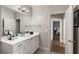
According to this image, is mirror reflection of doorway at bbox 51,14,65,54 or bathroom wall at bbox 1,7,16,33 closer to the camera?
bathroom wall at bbox 1,7,16,33

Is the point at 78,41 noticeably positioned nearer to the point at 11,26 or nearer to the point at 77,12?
the point at 77,12

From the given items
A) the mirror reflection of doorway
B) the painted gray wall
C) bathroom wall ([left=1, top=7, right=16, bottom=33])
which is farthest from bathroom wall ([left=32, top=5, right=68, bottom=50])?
bathroom wall ([left=1, top=7, right=16, bottom=33])

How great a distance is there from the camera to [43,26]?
9.75 ft

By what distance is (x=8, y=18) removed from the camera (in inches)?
76.5

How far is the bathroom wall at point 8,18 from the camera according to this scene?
5.94 feet

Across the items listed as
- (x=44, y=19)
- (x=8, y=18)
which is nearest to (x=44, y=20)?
(x=44, y=19)

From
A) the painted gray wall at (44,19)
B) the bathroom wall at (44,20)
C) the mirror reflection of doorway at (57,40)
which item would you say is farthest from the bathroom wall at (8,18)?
the mirror reflection of doorway at (57,40)

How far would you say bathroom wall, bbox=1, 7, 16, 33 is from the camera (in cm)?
181

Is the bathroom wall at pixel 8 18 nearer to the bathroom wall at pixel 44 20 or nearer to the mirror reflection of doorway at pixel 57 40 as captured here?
the bathroom wall at pixel 44 20

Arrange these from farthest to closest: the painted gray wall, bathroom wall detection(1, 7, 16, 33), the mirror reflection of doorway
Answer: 1. the mirror reflection of doorway
2. the painted gray wall
3. bathroom wall detection(1, 7, 16, 33)

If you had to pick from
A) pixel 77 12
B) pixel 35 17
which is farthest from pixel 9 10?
pixel 77 12

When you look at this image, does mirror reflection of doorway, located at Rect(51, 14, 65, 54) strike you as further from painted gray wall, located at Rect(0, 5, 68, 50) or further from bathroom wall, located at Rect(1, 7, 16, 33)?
bathroom wall, located at Rect(1, 7, 16, 33)

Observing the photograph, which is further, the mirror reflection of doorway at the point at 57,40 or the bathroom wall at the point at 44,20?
the mirror reflection of doorway at the point at 57,40

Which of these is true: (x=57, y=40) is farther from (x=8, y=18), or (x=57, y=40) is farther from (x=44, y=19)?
(x=8, y=18)
